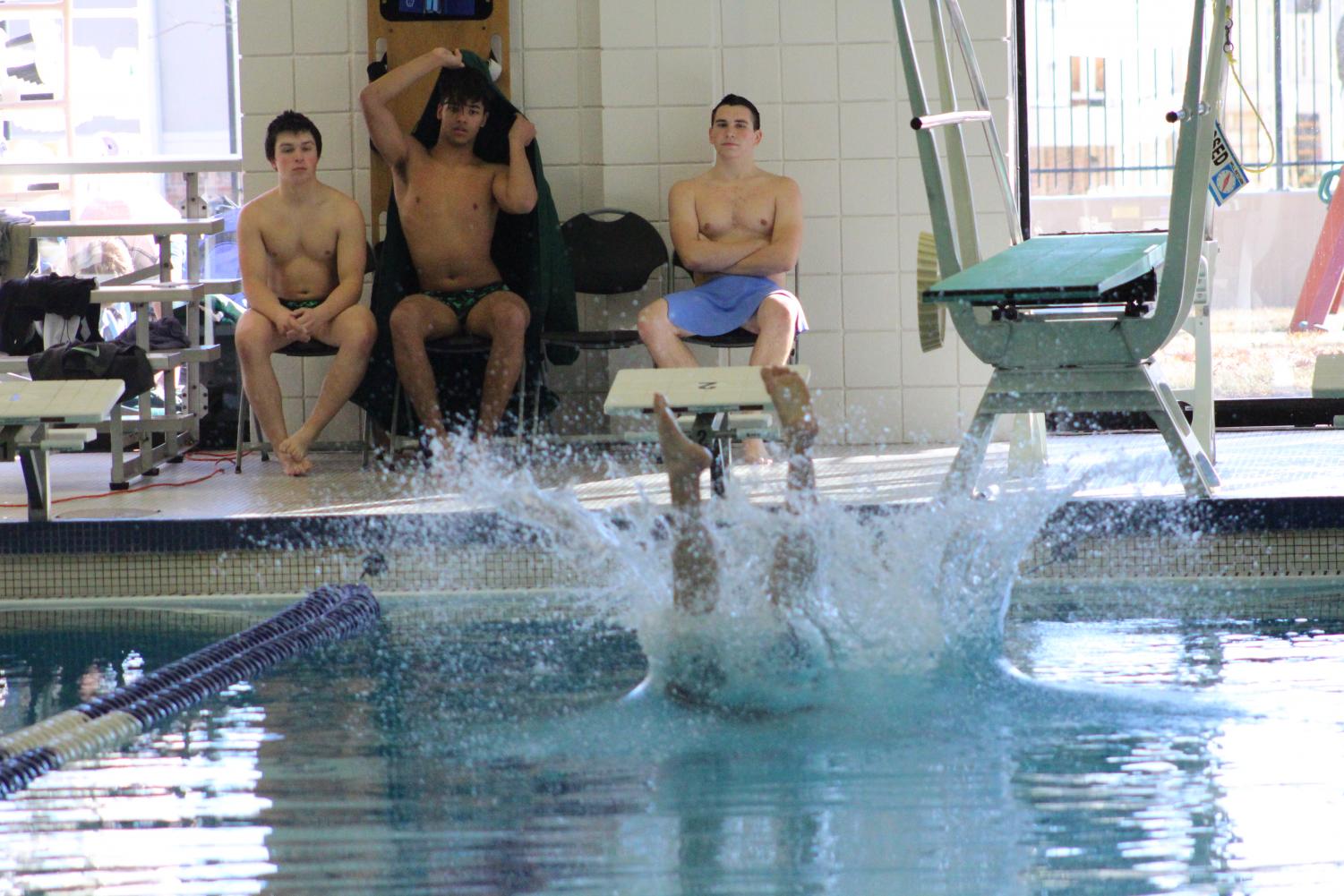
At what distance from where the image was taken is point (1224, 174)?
461 cm

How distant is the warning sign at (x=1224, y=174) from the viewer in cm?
449

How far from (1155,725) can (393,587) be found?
2157 millimetres

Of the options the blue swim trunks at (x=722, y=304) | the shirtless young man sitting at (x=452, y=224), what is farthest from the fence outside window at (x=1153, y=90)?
the shirtless young man sitting at (x=452, y=224)

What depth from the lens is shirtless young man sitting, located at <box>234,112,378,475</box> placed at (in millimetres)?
5320

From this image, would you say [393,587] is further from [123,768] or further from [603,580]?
[123,768]

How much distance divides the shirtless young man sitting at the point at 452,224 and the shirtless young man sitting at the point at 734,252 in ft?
1.70

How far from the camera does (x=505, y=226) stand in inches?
223

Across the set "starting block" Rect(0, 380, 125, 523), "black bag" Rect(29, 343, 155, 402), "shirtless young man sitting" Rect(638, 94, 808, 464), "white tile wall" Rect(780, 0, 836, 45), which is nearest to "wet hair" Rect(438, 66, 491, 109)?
"shirtless young man sitting" Rect(638, 94, 808, 464)

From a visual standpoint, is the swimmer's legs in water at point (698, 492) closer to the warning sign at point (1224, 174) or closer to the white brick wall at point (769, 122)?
the warning sign at point (1224, 174)

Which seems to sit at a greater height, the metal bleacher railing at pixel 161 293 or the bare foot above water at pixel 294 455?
the metal bleacher railing at pixel 161 293

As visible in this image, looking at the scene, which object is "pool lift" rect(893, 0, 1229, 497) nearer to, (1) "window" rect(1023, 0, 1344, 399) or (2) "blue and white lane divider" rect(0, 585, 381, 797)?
(2) "blue and white lane divider" rect(0, 585, 381, 797)

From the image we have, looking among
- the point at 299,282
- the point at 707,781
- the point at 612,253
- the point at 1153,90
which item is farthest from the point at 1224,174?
the point at 299,282

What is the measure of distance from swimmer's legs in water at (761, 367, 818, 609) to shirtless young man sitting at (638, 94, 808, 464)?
2.20m

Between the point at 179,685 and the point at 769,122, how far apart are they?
3.63 metres
